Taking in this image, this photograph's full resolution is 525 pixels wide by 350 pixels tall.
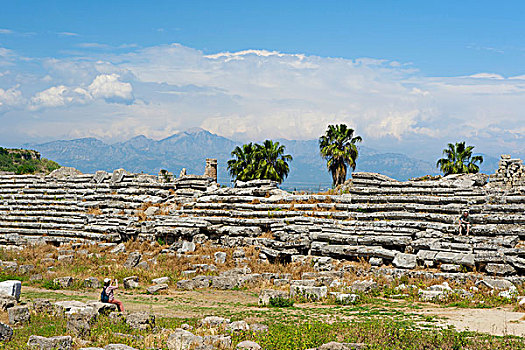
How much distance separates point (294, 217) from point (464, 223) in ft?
25.4

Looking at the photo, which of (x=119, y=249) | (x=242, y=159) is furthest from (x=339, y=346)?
(x=242, y=159)

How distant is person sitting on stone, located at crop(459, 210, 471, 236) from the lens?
21094 mm

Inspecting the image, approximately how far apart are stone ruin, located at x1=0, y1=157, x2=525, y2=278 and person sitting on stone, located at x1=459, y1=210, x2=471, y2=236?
0.27 meters

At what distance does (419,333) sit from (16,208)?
2835 centimetres

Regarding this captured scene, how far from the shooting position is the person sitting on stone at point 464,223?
2109 centimetres

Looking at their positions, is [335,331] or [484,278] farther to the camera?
[484,278]

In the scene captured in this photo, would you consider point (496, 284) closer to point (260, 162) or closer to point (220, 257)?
point (220, 257)

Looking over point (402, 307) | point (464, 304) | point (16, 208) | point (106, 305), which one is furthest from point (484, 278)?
point (16, 208)

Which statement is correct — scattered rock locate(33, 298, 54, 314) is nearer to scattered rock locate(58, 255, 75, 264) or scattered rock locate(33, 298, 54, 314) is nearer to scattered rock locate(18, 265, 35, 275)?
scattered rock locate(18, 265, 35, 275)

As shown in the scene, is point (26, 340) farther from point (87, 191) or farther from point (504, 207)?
point (87, 191)

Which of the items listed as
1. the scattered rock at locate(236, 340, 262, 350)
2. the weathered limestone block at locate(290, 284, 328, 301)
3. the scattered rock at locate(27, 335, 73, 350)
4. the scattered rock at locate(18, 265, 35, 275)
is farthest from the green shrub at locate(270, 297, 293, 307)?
the scattered rock at locate(18, 265, 35, 275)

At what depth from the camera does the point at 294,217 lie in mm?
24922

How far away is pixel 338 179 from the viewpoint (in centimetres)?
4484

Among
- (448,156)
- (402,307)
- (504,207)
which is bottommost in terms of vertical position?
(402,307)
